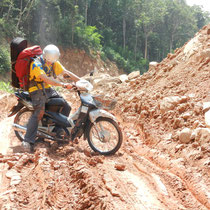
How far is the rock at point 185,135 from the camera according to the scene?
4628 mm

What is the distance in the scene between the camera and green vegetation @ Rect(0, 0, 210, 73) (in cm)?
2467

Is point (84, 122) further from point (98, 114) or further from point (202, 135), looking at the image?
point (202, 135)

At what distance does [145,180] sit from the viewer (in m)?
3.70

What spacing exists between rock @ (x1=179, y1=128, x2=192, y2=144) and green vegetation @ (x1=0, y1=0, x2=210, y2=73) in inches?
644

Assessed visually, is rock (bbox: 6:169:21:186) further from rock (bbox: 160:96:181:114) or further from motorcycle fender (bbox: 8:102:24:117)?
rock (bbox: 160:96:181:114)

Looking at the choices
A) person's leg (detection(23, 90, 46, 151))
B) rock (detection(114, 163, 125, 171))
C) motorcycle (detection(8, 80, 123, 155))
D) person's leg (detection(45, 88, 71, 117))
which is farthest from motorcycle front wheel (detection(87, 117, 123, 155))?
person's leg (detection(23, 90, 46, 151))

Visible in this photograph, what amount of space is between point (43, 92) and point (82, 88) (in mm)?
706

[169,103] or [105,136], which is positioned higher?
[169,103]

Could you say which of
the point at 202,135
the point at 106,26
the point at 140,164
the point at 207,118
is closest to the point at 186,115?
the point at 207,118

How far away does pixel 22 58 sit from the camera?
441 centimetres

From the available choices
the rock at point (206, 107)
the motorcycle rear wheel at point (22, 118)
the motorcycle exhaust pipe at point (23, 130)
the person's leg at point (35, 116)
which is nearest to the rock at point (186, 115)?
the rock at point (206, 107)

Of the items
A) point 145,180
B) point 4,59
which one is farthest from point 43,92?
point 4,59

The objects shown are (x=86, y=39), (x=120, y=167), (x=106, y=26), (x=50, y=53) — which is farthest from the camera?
(x=106, y=26)

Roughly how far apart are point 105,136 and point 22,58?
1920 millimetres
